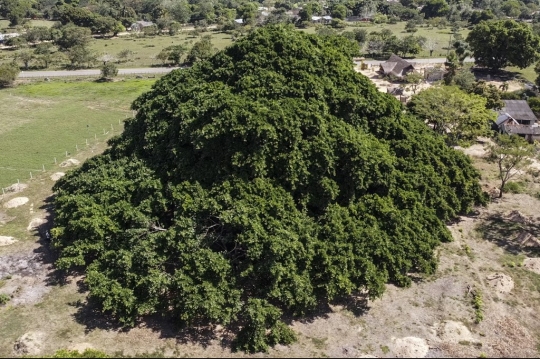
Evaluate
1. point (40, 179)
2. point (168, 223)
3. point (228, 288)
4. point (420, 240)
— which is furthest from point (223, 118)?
point (40, 179)

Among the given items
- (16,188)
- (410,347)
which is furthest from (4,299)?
(410,347)

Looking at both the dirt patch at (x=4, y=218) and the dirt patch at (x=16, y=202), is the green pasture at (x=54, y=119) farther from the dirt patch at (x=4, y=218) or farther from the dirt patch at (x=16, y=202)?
the dirt patch at (x=4, y=218)

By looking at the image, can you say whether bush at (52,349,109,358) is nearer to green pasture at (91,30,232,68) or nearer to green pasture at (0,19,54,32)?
green pasture at (91,30,232,68)

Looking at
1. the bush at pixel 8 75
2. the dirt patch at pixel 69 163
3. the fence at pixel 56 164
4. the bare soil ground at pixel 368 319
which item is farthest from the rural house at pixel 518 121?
the bush at pixel 8 75

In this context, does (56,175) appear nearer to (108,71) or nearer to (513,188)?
(108,71)

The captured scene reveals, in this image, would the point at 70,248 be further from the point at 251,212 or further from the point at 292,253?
the point at 292,253

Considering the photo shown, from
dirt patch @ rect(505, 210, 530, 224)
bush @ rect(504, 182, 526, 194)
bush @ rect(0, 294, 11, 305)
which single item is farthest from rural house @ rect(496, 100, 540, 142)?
bush @ rect(0, 294, 11, 305)
